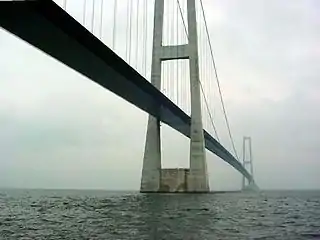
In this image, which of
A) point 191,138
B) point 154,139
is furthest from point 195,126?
point 154,139

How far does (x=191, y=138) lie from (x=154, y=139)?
2.57m

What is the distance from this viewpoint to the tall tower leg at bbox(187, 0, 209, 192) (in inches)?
1454

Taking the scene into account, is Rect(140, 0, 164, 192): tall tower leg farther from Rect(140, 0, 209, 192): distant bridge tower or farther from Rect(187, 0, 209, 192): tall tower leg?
Rect(187, 0, 209, 192): tall tower leg

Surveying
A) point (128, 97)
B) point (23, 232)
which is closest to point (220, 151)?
point (128, 97)

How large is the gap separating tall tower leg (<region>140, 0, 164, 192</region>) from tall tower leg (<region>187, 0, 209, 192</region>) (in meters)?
2.21

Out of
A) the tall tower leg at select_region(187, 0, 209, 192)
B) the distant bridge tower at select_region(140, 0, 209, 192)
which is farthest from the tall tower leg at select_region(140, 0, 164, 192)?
the tall tower leg at select_region(187, 0, 209, 192)

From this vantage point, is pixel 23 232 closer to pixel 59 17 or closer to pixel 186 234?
pixel 186 234

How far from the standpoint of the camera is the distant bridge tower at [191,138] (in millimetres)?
37031

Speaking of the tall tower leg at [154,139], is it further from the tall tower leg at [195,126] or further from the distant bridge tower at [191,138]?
the tall tower leg at [195,126]

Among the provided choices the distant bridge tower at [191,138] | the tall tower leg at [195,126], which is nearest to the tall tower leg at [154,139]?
the distant bridge tower at [191,138]

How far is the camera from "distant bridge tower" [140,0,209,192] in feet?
121

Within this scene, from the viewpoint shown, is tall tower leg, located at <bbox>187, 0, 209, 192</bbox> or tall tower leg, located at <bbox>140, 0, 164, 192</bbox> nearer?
tall tower leg, located at <bbox>187, 0, 209, 192</bbox>

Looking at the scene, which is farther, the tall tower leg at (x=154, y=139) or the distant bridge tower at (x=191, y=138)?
the tall tower leg at (x=154, y=139)

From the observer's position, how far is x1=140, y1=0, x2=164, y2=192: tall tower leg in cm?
3750
